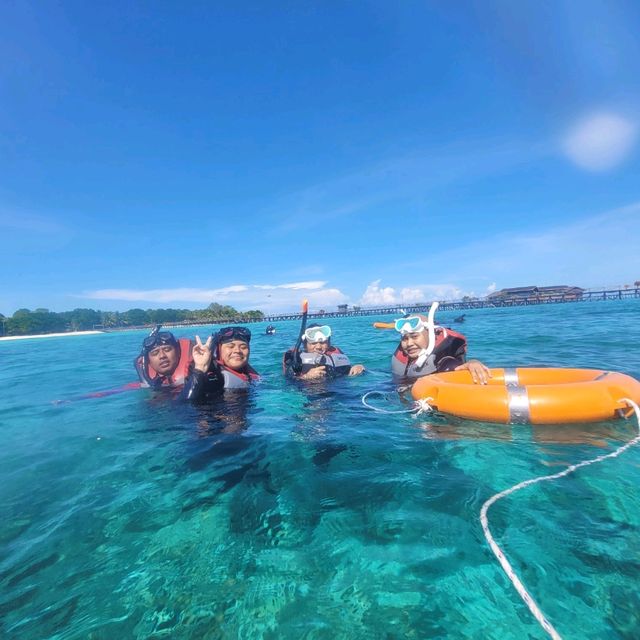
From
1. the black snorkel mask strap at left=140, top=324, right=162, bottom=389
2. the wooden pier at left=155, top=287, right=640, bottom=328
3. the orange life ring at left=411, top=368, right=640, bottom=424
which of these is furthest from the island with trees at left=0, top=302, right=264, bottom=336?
the orange life ring at left=411, top=368, right=640, bottom=424

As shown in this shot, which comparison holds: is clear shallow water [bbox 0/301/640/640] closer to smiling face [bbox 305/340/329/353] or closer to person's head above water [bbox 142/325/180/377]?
person's head above water [bbox 142/325/180/377]

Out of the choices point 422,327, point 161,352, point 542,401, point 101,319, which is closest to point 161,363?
point 161,352

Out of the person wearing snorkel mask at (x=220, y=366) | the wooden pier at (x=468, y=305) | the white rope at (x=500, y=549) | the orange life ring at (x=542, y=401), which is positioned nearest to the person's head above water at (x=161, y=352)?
the person wearing snorkel mask at (x=220, y=366)

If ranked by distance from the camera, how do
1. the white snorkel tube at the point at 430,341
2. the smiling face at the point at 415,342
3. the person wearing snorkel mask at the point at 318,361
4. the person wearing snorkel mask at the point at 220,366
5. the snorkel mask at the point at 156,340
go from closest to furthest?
the person wearing snorkel mask at the point at 220,366 < the white snorkel tube at the point at 430,341 < the smiling face at the point at 415,342 < the snorkel mask at the point at 156,340 < the person wearing snorkel mask at the point at 318,361

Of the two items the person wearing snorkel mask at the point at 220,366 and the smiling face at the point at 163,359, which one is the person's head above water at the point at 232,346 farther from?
the smiling face at the point at 163,359

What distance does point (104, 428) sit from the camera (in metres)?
5.18

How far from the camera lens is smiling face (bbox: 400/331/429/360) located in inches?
265

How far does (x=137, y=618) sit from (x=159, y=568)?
358mm

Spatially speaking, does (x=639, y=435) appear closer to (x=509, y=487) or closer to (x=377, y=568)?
(x=509, y=487)

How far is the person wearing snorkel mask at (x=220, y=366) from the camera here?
5.56 meters

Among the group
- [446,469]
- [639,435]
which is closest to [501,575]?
[446,469]

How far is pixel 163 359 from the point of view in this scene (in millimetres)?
7121

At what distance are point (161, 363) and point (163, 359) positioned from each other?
9 cm

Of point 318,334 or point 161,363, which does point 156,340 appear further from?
point 318,334
